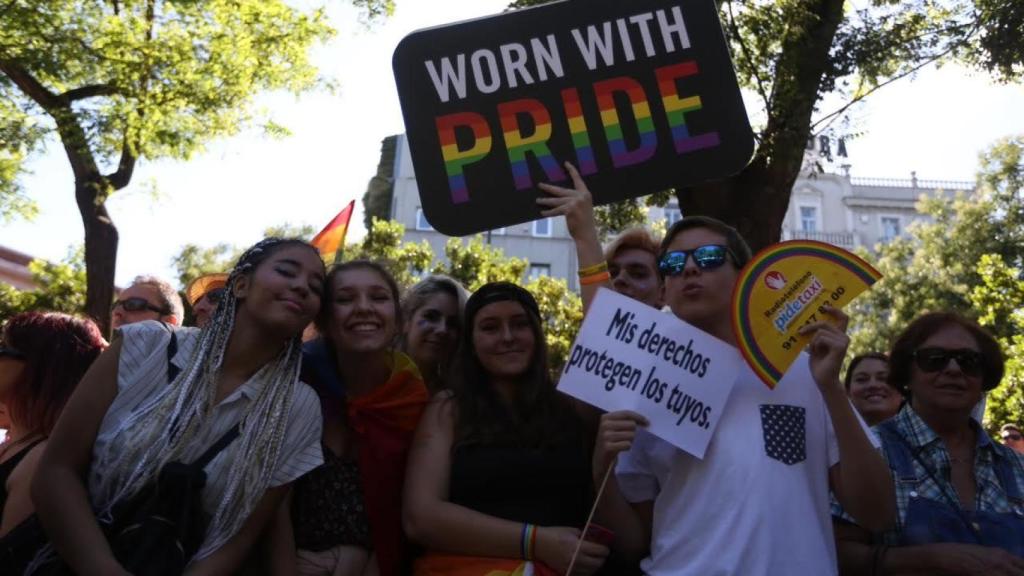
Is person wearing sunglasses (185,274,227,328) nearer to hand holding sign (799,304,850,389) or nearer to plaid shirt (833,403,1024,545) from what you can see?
hand holding sign (799,304,850,389)

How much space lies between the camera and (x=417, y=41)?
3205 millimetres

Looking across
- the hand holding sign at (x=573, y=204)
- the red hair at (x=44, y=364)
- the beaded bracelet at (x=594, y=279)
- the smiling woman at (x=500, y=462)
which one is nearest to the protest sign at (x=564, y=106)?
the hand holding sign at (x=573, y=204)

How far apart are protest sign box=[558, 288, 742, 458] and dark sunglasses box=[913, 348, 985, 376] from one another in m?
1.01

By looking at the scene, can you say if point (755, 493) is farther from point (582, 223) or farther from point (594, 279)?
point (582, 223)

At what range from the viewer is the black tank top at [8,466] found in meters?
2.84

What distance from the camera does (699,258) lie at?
9.04 feet

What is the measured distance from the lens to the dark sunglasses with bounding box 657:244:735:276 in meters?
2.75

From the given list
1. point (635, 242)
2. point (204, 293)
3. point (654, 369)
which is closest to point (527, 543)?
point (654, 369)

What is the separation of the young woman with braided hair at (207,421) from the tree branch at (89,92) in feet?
33.5

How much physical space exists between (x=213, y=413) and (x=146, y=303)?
2128 millimetres

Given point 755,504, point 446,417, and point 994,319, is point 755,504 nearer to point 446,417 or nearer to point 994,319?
point 446,417

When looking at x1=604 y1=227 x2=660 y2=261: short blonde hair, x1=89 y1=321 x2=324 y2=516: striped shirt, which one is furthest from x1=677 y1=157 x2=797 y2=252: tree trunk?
x1=89 y1=321 x2=324 y2=516: striped shirt

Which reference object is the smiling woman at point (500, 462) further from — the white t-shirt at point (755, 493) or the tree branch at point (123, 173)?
the tree branch at point (123, 173)

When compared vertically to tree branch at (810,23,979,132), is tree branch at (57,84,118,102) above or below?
above
